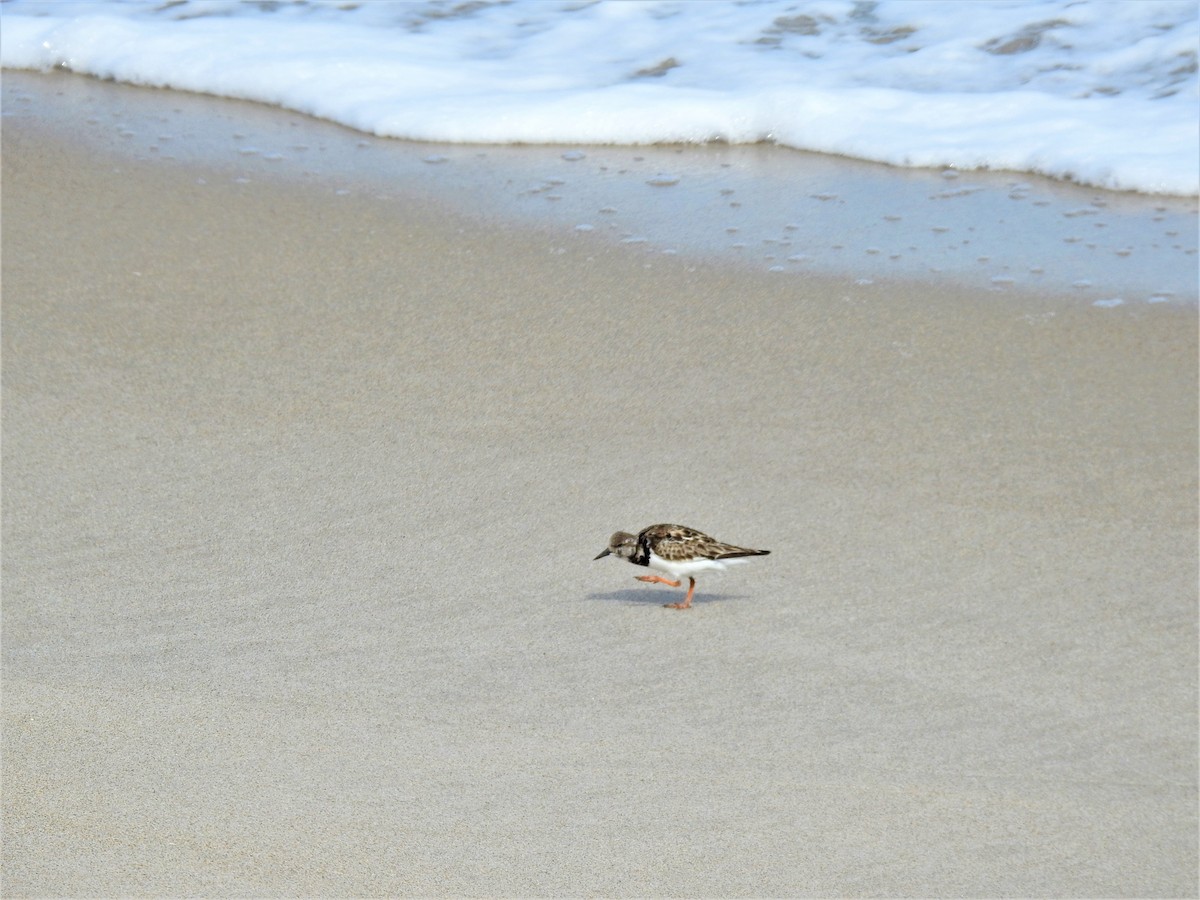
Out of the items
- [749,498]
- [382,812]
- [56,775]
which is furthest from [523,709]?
[749,498]

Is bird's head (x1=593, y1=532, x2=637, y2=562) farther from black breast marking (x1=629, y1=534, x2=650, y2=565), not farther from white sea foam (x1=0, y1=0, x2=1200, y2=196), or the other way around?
white sea foam (x1=0, y1=0, x2=1200, y2=196)

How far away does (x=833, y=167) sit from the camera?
7.36 m

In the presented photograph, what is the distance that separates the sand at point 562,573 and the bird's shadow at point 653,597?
2 centimetres

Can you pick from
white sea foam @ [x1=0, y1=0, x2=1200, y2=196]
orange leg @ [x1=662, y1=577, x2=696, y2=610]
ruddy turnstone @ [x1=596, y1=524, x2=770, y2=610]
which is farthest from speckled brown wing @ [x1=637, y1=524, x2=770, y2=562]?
white sea foam @ [x1=0, y1=0, x2=1200, y2=196]

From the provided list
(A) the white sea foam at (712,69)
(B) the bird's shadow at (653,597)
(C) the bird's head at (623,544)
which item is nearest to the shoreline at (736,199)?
(A) the white sea foam at (712,69)

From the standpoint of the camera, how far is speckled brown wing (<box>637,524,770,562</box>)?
389 cm

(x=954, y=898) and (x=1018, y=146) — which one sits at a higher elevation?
(x=1018, y=146)

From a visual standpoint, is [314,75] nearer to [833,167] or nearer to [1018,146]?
[833,167]

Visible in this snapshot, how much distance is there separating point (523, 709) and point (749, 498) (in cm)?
131

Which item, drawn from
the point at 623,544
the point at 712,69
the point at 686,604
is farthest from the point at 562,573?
the point at 712,69

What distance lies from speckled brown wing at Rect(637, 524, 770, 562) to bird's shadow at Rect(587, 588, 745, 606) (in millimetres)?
185

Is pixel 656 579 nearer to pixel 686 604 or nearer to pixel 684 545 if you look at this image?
pixel 686 604

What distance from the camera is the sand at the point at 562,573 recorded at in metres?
2.97

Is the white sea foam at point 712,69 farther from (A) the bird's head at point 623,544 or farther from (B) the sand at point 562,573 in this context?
(A) the bird's head at point 623,544
